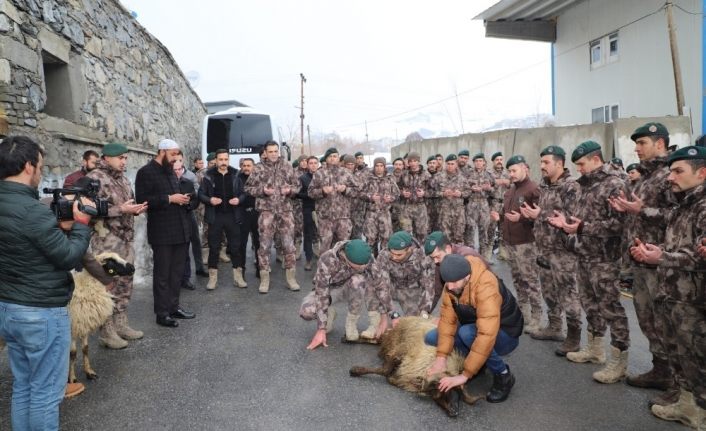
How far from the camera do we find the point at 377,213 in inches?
333

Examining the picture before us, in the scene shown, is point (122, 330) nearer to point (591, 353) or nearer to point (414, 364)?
point (414, 364)

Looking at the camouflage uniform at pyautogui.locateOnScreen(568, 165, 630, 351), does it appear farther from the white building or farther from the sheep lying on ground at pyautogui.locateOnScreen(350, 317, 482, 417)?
the white building

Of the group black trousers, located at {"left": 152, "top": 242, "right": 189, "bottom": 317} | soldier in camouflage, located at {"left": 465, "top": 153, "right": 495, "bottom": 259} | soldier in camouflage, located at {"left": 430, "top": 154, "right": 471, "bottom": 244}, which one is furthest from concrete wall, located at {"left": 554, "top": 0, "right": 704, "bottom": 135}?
black trousers, located at {"left": 152, "top": 242, "right": 189, "bottom": 317}

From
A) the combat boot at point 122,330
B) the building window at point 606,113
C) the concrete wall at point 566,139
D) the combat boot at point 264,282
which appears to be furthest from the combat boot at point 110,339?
the building window at point 606,113

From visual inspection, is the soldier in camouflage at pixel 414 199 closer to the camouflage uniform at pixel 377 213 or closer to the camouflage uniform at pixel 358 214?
the camouflage uniform at pixel 377 213

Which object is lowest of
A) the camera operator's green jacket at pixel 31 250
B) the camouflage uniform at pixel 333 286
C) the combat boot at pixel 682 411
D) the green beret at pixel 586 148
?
the combat boot at pixel 682 411

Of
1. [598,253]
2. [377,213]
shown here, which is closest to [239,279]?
[377,213]

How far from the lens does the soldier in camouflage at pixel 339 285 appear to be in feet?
15.8

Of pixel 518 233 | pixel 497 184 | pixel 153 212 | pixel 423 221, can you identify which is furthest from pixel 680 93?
pixel 153 212

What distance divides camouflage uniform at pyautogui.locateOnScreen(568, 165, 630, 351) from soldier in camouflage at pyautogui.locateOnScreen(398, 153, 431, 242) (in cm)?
496

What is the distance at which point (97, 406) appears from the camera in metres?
3.53

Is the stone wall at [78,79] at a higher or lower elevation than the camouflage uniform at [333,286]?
higher

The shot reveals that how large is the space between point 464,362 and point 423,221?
228 inches

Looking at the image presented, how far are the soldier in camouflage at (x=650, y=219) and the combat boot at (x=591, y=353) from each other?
409 mm
